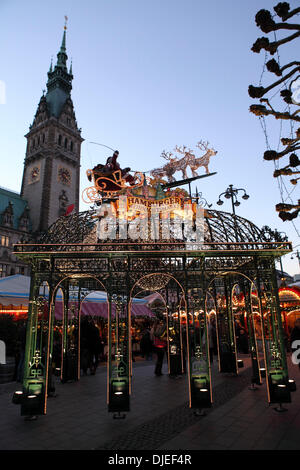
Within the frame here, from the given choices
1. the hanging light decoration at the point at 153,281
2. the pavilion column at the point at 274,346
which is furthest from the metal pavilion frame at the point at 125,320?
the hanging light decoration at the point at 153,281

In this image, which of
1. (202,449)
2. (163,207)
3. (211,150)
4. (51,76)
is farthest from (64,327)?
(51,76)

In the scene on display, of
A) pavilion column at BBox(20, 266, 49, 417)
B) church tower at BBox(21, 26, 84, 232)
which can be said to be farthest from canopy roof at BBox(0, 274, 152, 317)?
church tower at BBox(21, 26, 84, 232)

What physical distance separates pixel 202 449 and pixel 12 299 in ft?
36.4

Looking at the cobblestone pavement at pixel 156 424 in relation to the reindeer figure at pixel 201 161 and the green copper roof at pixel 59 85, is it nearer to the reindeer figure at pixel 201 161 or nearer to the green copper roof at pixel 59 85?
the reindeer figure at pixel 201 161

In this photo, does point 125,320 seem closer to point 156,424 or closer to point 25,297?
point 156,424

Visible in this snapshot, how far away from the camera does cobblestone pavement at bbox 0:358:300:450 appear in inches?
203

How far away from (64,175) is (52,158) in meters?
3.59

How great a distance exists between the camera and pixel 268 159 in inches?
337

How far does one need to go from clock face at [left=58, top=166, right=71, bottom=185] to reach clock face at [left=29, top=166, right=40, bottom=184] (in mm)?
3795

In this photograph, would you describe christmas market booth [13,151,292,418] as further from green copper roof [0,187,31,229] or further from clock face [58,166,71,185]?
clock face [58,166,71,185]

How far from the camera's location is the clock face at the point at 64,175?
50531 mm

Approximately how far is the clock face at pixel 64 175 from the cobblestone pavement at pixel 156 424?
45763 millimetres

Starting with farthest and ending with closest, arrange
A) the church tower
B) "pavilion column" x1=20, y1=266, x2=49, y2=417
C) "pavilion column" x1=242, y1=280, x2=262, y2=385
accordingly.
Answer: the church tower, "pavilion column" x1=242, y1=280, x2=262, y2=385, "pavilion column" x1=20, y1=266, x2=49, y2=417
